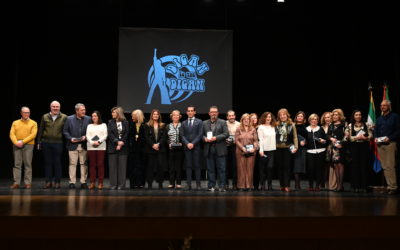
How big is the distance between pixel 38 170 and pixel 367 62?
7.80m

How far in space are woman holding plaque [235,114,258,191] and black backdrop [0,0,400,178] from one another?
2839 millimetres

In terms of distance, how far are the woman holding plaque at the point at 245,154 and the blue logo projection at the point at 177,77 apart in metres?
2.38

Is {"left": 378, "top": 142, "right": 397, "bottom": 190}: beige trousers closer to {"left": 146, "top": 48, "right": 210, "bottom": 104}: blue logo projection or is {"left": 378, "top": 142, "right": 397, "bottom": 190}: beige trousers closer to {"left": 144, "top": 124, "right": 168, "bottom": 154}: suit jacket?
{"left": 144, "top": 124, "right": 168, "bottom": 154}: suit jacket

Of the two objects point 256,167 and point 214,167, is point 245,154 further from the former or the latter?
point 214,167

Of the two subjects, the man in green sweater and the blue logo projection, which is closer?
the man in green sweater

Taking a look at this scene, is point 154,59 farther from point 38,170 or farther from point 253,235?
point 253,235

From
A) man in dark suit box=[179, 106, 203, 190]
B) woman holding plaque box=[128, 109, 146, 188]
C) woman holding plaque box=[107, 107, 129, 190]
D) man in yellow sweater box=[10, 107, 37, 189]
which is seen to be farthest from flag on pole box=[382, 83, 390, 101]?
man in yellow sweater box=[10, 107, 37, 189]

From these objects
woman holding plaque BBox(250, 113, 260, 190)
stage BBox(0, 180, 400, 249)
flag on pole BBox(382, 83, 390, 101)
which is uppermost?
flag on pole BBox(382, 83, 390, 101)

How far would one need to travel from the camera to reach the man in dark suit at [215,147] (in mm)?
6426

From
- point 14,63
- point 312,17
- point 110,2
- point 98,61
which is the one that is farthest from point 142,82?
point 312,17

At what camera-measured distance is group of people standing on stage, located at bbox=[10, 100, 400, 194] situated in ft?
21.1

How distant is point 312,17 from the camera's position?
9.21m

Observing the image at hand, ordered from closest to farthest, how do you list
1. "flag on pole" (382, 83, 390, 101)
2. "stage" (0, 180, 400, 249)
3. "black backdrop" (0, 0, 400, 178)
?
"stage" (0, 180, 400, 249) < "flag on pole" (382, 83, 390, 101) < "black backdrop" (0, 0, 400, 178)

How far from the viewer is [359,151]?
6371 millimetres
